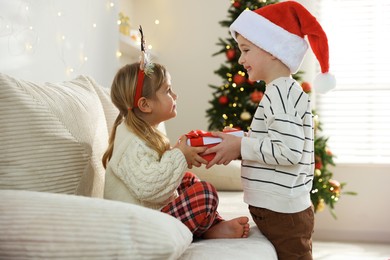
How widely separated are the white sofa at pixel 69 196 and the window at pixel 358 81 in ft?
8.06

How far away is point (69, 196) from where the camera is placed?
1324mm

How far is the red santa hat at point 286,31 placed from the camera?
2006 millimetres

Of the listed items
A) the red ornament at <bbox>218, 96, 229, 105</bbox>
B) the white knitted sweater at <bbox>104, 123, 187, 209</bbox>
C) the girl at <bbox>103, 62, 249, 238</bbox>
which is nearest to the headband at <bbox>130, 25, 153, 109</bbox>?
the girl at <bbox>103, 62, 249, 238</bbox>

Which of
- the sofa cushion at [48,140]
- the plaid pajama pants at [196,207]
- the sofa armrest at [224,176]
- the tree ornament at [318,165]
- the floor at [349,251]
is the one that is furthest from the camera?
the tree ornament at [318,165]

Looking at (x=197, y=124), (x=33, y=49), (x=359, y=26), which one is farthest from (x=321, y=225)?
(x=33, y=49)

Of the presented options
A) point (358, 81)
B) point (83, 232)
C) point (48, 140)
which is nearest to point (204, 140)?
point (48, 140)

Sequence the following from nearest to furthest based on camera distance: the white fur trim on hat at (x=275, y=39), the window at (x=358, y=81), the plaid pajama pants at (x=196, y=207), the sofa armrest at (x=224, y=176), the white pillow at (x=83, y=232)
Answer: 1. the white pillow at (x=83, y=232)
2. the plaid pajama pants at (x=196, y=207)
3. the white fur trim on hat at (x=275, y=39)
4. the sofa armrest at (x=224, y=176)
5. the window at (x=358, y=81)

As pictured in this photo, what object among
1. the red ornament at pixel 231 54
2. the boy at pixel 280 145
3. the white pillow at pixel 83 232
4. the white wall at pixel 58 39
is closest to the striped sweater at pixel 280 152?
the boy at pixel 280 145

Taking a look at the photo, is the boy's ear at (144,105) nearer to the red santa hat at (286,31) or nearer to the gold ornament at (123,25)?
the red santa hat at (286,31)

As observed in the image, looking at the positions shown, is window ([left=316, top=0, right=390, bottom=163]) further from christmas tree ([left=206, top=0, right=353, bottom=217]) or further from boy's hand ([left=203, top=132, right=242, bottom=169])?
boy's hand ([left=203, top=132, right=242, bottom=169])

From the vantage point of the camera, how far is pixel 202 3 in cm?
502

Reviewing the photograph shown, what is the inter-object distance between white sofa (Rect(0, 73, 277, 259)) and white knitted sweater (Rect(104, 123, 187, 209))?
0.35 ft

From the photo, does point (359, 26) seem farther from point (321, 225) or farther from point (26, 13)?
point (26, 13)

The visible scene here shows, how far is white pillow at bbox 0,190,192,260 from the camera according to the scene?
1.16 m
